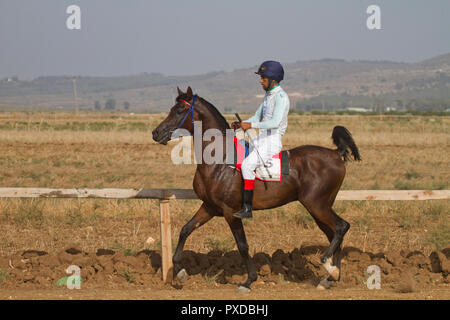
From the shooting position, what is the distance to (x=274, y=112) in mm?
8016

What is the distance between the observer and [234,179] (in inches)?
321

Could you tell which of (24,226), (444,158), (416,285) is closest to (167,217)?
(416,285)

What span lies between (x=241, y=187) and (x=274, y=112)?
1.10 meters

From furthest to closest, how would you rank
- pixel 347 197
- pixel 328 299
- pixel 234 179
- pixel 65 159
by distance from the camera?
pixel 65 159 → pixel 347 197 → pixel 234 179 → pixel 328 299

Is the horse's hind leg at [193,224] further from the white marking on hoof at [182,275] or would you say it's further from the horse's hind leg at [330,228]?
the horse's hind leg at [330,228]

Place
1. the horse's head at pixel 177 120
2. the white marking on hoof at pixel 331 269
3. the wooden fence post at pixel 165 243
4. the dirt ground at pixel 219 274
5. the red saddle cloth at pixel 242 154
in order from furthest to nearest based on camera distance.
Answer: the wooden fence post at pixel 165 243
the white marking on hoof at pixel 331 269
the red saddle cloth at pixel 242 154
the horse's head at pixel 177 120
the dirt ground at pixel 219 274

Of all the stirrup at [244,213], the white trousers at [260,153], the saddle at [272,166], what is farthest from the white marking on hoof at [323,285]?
the white trousers at [260,153]

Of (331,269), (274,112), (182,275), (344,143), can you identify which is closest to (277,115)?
(274,112)

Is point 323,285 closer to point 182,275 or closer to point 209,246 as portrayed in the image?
point 182,275

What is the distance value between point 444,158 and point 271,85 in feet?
65.0

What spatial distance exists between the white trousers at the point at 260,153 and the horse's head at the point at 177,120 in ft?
2.96

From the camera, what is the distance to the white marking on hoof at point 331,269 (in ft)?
27.2

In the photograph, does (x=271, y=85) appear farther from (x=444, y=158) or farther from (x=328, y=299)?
(x=444, y=158)

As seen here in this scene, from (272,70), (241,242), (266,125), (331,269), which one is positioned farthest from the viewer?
(331,269)
